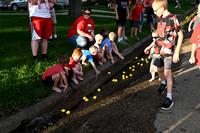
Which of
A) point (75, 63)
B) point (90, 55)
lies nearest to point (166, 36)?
point (75, 63)

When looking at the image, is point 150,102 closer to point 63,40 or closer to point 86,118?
point 86,118

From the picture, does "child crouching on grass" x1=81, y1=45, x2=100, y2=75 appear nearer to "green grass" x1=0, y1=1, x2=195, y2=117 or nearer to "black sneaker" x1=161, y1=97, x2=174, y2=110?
"green grass" x1=0, y1=1, x2=195, y2=117

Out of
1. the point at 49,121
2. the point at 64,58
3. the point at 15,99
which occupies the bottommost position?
the point at 49,121

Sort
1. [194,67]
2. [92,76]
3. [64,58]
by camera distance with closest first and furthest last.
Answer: [64,58] < [92,76] < [194,67]

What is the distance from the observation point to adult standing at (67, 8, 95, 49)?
5914 mm

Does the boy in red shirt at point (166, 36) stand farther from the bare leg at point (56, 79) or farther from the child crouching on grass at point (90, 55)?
the bare leg at point (56, 79)

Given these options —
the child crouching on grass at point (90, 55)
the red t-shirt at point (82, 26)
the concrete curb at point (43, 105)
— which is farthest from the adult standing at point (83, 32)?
the concrete curb at point (43, 105)

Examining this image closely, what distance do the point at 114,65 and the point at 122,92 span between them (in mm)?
1996

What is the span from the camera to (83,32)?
593cm

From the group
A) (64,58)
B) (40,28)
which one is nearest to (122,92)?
(64,58)

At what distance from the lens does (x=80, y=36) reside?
6043mm

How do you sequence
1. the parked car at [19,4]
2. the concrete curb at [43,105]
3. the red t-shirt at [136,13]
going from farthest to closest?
the parked car at [19,4]
the red t-shirt at [136,13]
the concrete curb at [43,105]

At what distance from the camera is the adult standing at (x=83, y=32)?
19.4ft

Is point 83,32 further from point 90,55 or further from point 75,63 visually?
point 75,63
